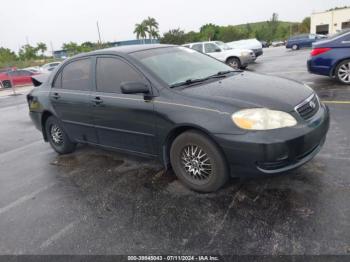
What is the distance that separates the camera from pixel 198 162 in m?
3.36

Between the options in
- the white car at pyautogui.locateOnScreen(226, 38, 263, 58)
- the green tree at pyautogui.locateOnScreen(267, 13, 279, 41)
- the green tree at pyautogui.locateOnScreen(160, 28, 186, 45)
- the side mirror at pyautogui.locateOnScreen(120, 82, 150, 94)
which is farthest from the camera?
the green tree at pyautogui.locateOnScreen(267, 13, 279, 41)

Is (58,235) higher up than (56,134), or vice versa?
(56,134)

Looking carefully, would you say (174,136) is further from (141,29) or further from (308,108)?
(141,29)

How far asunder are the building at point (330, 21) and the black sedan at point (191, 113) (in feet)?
223

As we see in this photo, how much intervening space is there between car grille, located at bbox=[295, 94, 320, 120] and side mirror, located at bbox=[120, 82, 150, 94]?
1661mm

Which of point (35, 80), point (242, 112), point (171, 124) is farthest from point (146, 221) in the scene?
point (35, 80)

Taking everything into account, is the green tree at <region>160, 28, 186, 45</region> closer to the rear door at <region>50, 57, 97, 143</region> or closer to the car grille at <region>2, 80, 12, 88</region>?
the car grille at <region>2, 80, 12, 88</region>

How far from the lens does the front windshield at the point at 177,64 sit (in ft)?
12.3

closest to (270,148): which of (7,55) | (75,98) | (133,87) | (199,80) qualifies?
(199,80)

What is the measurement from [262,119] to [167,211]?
1.34 m

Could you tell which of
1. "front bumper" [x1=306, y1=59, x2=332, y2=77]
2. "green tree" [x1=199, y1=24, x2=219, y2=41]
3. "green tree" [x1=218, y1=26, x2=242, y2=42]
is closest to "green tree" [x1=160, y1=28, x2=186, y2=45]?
"green tree" [x1=199, y1=24, x2=219, y2=41]

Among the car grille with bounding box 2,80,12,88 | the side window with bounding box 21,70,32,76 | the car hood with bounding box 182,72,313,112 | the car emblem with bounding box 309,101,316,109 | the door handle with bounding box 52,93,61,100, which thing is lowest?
the car grille with bounding box 2,80,12,88

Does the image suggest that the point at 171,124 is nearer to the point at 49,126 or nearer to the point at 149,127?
the point at 149,127

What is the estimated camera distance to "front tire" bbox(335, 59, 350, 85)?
799 centimetres
